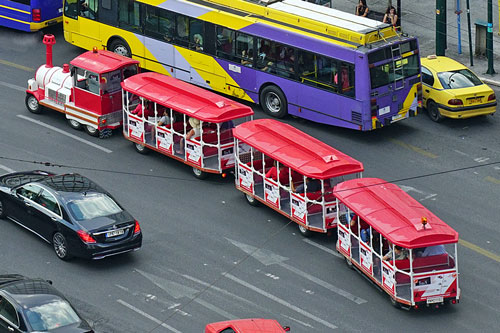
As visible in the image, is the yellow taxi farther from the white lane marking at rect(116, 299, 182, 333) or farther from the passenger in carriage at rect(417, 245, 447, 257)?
the white lane marking at rect(116, 299, 182, 333)

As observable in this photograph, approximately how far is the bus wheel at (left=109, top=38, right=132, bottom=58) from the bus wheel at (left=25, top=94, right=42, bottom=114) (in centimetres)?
418

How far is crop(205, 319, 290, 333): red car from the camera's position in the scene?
21.6m

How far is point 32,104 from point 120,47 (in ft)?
14.2

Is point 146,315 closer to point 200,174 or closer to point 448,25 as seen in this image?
point 200,174

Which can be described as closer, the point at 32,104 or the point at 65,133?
the point at 65,133

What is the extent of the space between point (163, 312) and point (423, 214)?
590 cm

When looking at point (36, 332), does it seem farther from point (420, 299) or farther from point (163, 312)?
point (420, 299)

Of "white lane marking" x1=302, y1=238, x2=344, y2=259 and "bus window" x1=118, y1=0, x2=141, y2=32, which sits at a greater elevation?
"bus window" x1=118, y1=0, x2=141, y2=32

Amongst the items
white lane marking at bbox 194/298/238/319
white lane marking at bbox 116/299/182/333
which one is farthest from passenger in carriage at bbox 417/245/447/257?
white lane marking at bbox 116/299/182/333

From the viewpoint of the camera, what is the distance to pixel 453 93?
33.2m

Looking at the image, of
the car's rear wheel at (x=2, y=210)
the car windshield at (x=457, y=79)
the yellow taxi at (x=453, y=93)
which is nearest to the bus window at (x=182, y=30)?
the yellow taxi at (x=453, y=93)

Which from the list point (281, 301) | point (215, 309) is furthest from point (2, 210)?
point (281, 301)

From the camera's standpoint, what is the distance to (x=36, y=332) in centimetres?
2205

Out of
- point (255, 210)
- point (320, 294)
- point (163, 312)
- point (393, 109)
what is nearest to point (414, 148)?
point (393, 109)
